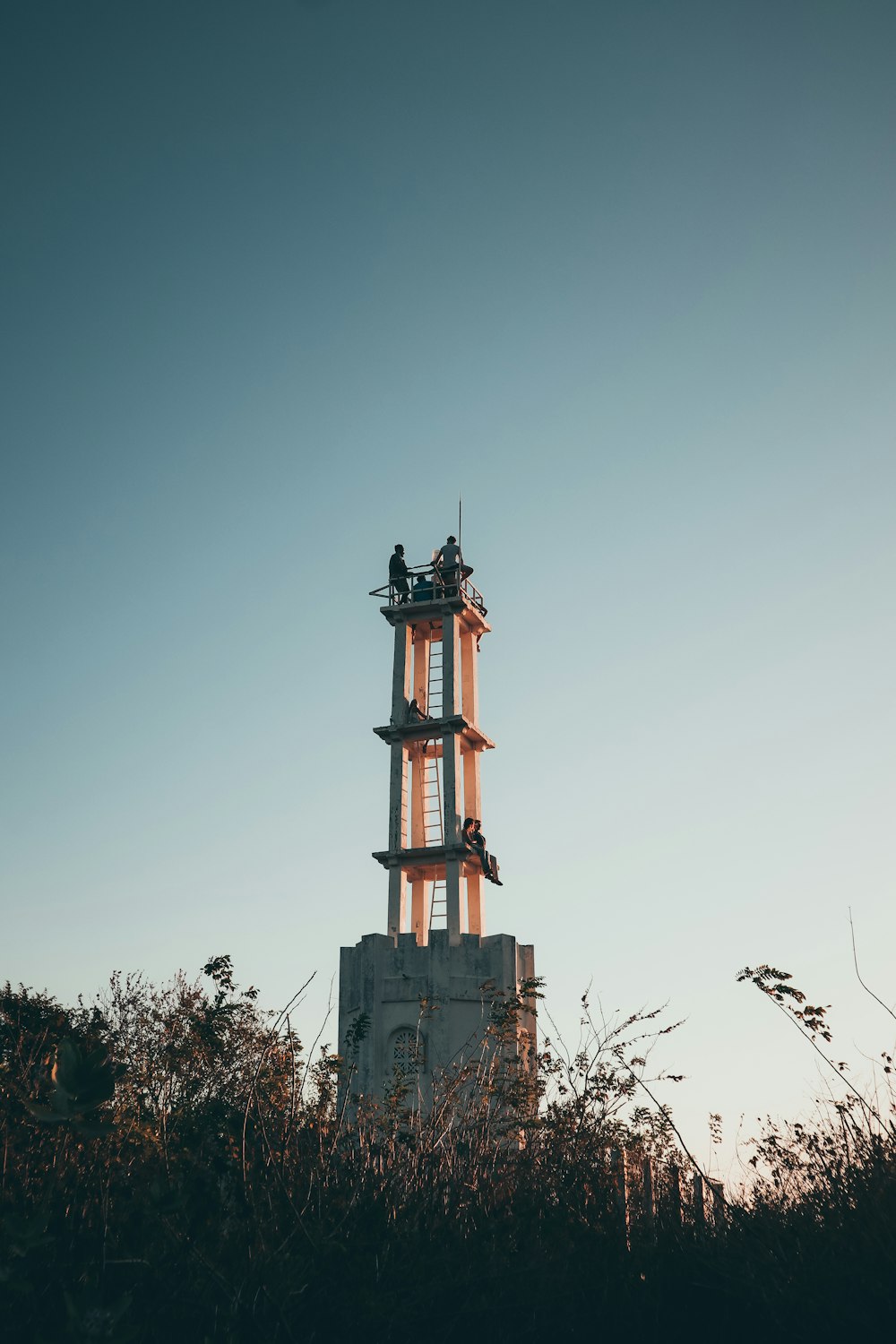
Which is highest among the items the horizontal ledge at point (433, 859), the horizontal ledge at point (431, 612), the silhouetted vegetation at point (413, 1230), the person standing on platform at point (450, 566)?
the person standing on platform at point (450, 566)

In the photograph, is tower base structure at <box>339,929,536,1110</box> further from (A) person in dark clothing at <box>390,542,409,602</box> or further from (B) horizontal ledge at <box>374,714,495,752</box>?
(A) person in dark clothing at <box>390,542,409,602</box>

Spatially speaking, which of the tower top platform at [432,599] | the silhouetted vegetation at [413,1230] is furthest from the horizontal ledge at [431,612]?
the silhouetted vegetation at [413,1230]

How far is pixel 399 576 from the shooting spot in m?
32.7

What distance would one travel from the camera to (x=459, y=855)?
28828 mm

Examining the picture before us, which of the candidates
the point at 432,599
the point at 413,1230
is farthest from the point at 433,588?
the point at 413,1230

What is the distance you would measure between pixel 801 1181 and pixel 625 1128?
11.2 feet

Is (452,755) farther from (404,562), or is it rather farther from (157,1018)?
(157,1018)

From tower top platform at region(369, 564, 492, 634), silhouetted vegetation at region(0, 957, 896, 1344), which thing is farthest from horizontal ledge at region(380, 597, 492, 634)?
silhouetted vegetation at region(0, 957, 896, 1344)

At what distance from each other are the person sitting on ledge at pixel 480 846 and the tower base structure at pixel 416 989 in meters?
2.37

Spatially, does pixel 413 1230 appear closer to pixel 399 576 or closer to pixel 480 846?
pixel 480 846

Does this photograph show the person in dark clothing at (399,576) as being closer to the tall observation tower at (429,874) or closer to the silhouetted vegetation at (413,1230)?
the tall observation tower at (429,874)

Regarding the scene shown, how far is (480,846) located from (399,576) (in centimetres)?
820

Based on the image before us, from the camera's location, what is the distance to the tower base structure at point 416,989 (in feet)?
84.3

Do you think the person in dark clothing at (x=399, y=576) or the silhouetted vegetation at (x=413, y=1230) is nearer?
the silhouetted vegetation at (x=413, y=1230)
